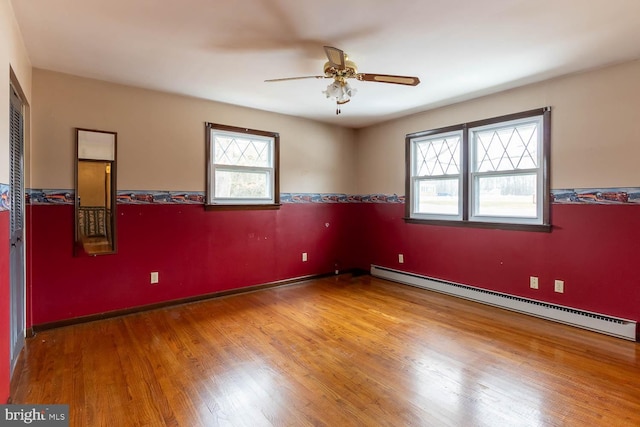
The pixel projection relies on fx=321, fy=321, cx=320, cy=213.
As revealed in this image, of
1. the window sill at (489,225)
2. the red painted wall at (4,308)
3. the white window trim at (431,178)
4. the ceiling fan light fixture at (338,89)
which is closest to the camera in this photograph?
the red painted wall at (4,308)

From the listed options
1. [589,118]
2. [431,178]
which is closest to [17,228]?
[431,178]

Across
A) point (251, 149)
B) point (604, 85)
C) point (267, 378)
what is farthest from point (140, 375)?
point (604, 85)

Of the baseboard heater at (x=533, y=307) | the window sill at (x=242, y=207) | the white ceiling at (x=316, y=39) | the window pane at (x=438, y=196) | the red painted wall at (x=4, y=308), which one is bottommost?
the baseboard heater at (x=533, y=307)

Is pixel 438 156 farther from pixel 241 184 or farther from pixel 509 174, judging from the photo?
pixel 241 184

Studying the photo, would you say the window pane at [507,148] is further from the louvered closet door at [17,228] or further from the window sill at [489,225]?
the louvered closet door at [17,228]

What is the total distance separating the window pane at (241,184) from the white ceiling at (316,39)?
1.10 meters

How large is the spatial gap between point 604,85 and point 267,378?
372cm

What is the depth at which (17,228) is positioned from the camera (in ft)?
8.07

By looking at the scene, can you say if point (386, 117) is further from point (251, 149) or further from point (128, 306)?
point (128, 306)

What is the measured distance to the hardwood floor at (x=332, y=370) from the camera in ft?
5.86

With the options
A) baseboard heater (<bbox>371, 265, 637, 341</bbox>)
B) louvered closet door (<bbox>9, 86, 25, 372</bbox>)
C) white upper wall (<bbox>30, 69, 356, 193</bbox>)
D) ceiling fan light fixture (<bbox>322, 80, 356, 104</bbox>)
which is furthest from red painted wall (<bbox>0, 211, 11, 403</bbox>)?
baseboard heater (<bbox>371, 265, 637, 341</bbox>)

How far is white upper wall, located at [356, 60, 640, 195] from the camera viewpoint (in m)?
2.73

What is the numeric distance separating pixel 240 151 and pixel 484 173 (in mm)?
2992

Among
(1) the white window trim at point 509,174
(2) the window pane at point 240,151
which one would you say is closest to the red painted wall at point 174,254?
(2) the window pane at point 240,151
